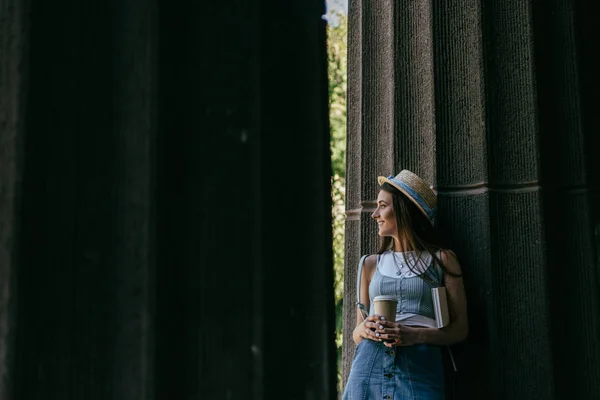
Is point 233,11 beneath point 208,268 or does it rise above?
above

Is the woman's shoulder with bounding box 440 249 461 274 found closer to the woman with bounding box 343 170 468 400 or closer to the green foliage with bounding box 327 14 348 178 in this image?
the woman with bounding box 343 170 468 400

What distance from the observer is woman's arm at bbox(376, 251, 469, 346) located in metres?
2.83

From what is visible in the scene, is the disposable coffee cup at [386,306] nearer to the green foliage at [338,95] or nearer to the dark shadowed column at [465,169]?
the dark shadowed column at [465,169]

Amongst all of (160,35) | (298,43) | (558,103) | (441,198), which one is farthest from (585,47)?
(160,35)

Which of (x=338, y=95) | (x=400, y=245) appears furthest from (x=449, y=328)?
(x=338, y=95)

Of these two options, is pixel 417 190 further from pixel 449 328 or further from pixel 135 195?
pixel 135 195

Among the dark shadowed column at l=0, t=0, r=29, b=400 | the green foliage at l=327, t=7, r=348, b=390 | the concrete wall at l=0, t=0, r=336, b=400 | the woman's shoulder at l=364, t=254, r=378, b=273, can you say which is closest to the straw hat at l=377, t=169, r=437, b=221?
the woman's shoulder at l=364, t=254, r=378, b=273

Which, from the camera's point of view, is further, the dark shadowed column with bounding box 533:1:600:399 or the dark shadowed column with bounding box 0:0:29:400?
the dark shadowed column with bounding box 533:1:600:399

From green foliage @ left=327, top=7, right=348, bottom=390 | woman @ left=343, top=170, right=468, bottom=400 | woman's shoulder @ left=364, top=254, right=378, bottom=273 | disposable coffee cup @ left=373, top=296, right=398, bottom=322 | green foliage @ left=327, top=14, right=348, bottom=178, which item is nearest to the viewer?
disposable coffee cup @ left=373, top=296, right=398, bottom=322

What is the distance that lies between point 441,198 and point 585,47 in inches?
39.3

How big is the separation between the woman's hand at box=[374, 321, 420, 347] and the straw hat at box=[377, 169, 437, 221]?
1.89ft

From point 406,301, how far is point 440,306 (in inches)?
6.1

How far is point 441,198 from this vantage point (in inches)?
128

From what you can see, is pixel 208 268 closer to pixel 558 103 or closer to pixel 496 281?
pixel 496 281
